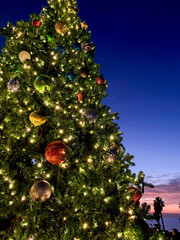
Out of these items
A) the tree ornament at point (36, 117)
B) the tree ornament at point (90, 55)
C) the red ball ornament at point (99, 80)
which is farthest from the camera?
the tree ornament at point (90, 55)

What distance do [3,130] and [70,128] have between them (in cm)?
153

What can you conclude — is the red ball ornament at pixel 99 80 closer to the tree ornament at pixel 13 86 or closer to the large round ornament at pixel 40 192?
the tree ornament at pixel 13 86

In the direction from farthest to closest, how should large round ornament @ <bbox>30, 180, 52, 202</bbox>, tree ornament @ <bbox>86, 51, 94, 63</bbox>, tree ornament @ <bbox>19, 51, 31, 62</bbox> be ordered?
tree ornament @ <bbox>86, 51, 94, 63</bbox>
tree ornament @ <bbox>19, 51, 31, 62</bbox>
large round ornament @ <bbox>30, 180, 52, 202</bbox>

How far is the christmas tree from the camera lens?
2.46 metres

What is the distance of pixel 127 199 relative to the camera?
2.69 m

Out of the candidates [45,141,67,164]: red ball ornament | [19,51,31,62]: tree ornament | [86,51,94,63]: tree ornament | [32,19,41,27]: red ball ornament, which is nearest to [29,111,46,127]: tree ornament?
[45,141,67,164]: red ball ornament

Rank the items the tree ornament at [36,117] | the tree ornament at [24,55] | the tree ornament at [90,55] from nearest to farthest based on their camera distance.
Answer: the tree ornament at [36,117], the tree ornament at [24,55], the tree ornament at [90,55]

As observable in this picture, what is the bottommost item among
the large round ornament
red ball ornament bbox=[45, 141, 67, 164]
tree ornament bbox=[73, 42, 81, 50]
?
the large round ornament

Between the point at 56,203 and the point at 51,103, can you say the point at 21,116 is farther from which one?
the point at 56,203

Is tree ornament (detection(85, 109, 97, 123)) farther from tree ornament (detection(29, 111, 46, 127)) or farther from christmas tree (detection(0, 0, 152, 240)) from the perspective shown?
tree ornament (detection(29, 111, 46, 127))

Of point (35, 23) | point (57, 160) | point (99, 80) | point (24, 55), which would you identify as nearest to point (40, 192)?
point (57, 160)

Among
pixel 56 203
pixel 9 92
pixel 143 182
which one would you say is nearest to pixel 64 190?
pixel 56 203

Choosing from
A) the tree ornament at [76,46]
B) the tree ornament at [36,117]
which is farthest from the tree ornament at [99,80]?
the tree ornament at [36,117]

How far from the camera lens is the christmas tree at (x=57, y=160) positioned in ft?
8.08
